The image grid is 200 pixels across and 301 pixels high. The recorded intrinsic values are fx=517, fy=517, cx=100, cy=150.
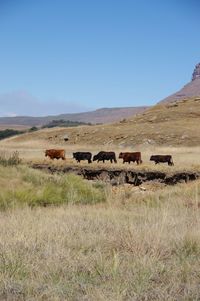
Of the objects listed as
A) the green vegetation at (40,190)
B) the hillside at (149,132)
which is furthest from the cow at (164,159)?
the hillside at (149,132)

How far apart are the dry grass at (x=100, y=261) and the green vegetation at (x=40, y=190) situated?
230 inches

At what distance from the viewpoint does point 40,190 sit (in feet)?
53.7

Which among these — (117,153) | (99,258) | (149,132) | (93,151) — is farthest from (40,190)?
(149,132)

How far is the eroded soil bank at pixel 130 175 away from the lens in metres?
26.5

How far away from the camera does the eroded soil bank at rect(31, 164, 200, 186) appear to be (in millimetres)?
26453

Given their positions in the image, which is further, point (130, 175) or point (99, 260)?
point (130, 175)

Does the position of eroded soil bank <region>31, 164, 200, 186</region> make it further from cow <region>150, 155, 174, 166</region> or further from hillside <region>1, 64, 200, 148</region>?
hillside <region>1, 64, 200, 148</region>

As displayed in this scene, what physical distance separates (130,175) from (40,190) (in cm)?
1310

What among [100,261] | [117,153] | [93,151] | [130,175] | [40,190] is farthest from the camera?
[93,151]

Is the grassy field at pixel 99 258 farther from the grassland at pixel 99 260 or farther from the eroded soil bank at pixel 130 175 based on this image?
→ the eroded soil bank at pixel 130 175

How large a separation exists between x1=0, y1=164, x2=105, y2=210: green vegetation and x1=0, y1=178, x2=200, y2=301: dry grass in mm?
5846

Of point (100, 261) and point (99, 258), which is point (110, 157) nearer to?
point (99, 258)

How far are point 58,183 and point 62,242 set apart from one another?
1114 cm

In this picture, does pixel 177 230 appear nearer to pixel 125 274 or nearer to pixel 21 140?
pixel 125 274
